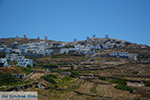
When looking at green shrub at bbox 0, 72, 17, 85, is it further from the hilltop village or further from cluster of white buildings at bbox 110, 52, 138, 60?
cluster of white buildings at bbox 110, 52, 138, 60

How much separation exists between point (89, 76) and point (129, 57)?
31397 millimetres

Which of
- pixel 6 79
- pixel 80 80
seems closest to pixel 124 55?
pixel 80 80

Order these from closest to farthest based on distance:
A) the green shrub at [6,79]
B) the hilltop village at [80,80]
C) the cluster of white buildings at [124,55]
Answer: the hilltop village at [80,80]
the green shrub at [6,79]
the cluster of white buildings at [124,55]

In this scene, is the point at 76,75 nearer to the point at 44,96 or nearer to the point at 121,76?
the point at 121,76

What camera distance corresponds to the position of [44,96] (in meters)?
23.5

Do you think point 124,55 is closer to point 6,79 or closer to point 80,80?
point 80,80

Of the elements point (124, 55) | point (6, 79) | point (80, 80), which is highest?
point (124, 55)

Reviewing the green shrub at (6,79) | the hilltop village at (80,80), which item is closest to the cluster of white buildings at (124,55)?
the hilltop village at (80,80)

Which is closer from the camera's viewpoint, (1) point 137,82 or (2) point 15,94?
(2) point 15,94

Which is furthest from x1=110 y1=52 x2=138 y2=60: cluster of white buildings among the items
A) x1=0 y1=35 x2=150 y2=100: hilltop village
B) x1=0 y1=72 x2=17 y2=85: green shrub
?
x1=0 y1=72 x2=17 y2=85: green shrub

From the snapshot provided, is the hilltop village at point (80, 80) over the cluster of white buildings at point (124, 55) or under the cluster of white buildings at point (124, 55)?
under

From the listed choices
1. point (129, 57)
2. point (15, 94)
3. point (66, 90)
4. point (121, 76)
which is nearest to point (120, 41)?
point (129, 57)

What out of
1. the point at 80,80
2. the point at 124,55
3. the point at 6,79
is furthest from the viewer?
the point at 124,55

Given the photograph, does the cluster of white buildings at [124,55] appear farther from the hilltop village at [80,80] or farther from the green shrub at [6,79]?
the green shrub at [6,79]
